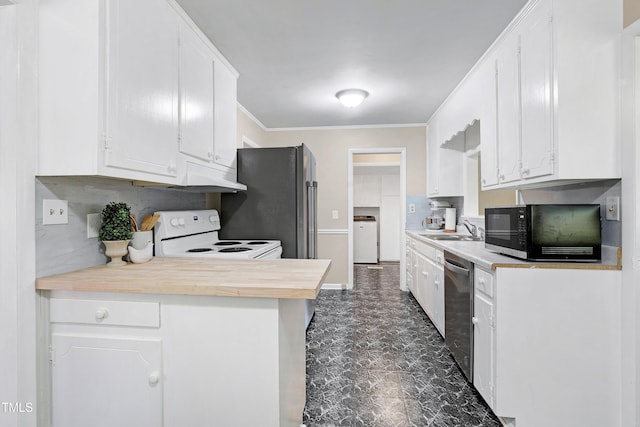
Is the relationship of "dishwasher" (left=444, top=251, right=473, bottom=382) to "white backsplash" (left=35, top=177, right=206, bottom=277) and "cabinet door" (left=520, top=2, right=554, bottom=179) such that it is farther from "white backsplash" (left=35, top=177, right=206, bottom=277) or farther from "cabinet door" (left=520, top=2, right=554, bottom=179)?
"white backsplash" (left=35, top=177, right=206, bottom=277)

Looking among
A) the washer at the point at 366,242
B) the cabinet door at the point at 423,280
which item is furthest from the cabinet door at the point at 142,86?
the washer at the point at 366,242

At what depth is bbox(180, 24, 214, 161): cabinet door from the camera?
1.91 metres

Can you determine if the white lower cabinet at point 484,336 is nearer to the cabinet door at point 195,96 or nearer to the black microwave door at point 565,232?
the black microwave door at point 565,232

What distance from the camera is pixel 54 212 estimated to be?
1375 mm

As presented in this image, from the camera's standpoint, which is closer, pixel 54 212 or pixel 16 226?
pixel 16 226

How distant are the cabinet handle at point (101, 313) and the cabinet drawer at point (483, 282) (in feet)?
6.08

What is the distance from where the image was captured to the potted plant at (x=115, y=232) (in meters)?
1.56

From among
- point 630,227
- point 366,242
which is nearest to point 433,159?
point 630,227

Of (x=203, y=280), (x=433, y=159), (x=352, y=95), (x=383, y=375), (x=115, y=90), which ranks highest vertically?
(x=352, y=95)

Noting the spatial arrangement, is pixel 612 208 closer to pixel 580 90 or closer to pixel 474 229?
pixel 580 90

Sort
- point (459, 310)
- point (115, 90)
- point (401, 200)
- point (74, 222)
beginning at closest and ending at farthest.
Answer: point (115, 90)
point (74, 222)
point (459, 310)
point (401, 200)

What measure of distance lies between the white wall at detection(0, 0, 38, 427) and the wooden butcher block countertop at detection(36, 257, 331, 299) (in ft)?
0.33

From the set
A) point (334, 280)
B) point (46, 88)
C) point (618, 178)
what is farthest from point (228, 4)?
point (334, 280)

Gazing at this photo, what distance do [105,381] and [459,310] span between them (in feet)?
6.78
